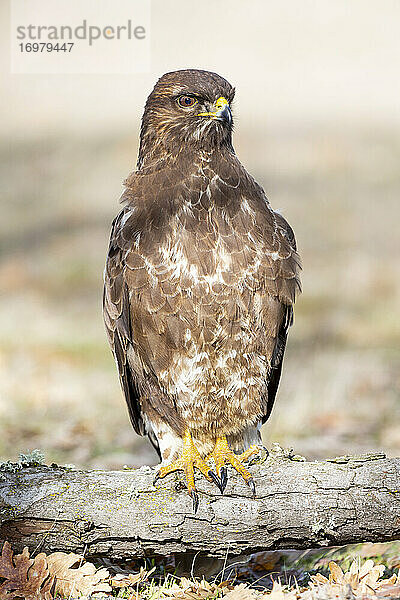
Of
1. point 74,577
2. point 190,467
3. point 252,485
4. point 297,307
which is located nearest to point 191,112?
point 190,467

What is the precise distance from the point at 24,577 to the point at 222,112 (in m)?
2.81

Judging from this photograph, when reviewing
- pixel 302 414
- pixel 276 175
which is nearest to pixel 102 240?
pixel 276 175

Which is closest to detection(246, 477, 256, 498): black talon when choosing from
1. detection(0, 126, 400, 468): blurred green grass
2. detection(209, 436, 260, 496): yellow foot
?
detection(209, 436, 260, 496): yellow foot

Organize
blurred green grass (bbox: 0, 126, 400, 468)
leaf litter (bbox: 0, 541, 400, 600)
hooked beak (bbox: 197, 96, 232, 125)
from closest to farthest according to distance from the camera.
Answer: leaf litter (bbox: 0, 541, 400, 600)
hooked beak (bbox: 197, 96, 232, 125)
blurred green grass (bbox: 0, 126, 400, 468)

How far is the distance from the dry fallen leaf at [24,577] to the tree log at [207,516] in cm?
14

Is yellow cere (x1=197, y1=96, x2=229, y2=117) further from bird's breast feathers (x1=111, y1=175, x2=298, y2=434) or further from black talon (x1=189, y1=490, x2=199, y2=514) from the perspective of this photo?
black talon (x1=189, y1=490, x2=199, y2=514)

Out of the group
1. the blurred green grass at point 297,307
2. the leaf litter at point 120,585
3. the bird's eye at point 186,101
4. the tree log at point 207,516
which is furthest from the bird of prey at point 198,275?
the blurred green grass at point 297,307

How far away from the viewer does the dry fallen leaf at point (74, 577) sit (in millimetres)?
3840

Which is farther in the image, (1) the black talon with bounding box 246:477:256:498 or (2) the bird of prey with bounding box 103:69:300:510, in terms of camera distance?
(2) the bird of prey with bounding box 103:69:300:510

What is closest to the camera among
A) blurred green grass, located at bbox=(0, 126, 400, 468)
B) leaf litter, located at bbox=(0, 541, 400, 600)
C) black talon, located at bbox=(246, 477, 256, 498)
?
leaf litter, located at bbox=(0, 541, 400, 600)

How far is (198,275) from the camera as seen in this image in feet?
14.2

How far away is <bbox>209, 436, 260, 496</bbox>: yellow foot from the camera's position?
417 cm

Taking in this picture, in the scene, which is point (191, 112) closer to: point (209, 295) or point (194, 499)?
point (209, 295)

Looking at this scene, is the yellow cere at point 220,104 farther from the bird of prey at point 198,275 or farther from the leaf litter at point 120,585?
the leaf litter at point 120,585
